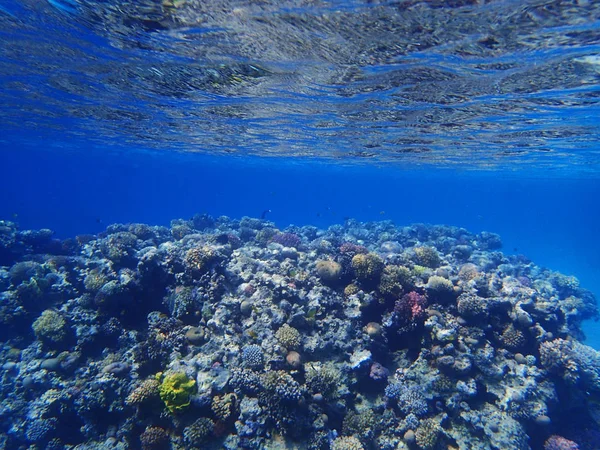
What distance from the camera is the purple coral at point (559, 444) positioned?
8164mm

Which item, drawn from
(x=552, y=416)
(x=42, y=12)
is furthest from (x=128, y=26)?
(x=552, y=416)

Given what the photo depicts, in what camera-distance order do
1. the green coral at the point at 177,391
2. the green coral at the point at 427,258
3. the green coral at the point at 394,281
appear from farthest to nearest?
the green coral at the point at 427,258, the green coral at the point at 394,281, the green coral at the point at 177,391

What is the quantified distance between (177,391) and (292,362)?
2734 millimetres

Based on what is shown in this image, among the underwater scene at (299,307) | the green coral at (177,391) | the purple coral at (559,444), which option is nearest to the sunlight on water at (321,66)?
the underwater scene at (299,307)

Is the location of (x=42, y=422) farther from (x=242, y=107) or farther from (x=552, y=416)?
(x=242, y=107)

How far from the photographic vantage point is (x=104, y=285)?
11.1 metres

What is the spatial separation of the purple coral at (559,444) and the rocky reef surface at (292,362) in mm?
25

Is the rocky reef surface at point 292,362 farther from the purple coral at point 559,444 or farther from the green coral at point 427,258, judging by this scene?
the green coral at point 427,258

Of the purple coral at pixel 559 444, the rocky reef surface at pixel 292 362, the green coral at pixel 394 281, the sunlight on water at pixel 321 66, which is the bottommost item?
the purple coral at pixel 559 444

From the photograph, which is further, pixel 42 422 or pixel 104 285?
pixel 104 285

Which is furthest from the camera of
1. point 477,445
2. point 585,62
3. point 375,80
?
point 375,80

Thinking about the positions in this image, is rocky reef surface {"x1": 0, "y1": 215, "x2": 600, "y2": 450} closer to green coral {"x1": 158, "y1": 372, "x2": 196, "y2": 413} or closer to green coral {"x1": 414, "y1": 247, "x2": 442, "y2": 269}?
green coral {"x1": 158, "y1": 372, "x2": 196, "y2": 413}

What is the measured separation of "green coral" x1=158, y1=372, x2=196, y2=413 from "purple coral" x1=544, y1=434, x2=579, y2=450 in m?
8.96

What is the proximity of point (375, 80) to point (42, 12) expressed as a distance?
11.5 m
